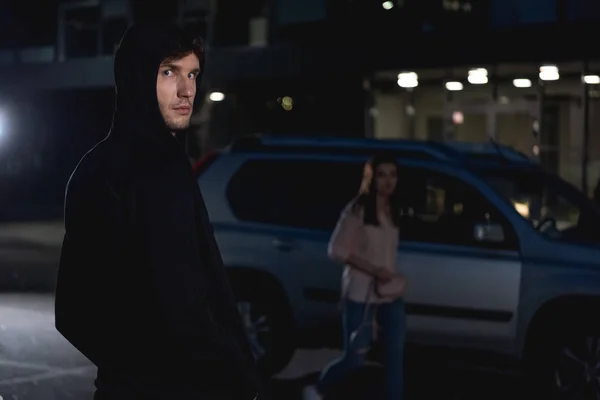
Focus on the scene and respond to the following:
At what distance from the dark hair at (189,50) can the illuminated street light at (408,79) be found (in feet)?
83.0

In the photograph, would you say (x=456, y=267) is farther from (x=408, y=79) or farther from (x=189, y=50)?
(x=408, y=79)

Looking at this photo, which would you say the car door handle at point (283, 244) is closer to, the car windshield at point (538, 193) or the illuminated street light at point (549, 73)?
the car windshield at point (538, 193)

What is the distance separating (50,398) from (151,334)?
6849 millimetres

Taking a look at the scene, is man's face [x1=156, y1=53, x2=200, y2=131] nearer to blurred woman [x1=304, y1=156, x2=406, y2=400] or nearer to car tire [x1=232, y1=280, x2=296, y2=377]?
blurred woman [x1=304, y1=156, x2=406, y2=400]

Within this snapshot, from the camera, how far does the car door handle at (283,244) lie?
10.2 metres

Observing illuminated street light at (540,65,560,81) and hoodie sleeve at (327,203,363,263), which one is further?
illuminated street light at (540,65,560,81)

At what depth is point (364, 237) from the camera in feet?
27.6

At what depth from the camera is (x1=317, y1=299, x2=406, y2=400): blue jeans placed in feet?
27.0

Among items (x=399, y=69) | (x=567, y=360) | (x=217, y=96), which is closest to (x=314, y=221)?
(x=567, y=360)

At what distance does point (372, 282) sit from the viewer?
27.3 feet

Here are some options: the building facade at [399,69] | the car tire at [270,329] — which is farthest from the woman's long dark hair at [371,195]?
the building facade at [399,69]

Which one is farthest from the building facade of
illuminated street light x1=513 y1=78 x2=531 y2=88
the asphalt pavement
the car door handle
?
the car door handle

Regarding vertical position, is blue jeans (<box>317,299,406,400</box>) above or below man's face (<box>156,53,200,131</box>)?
below

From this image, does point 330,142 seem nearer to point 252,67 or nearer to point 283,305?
point 283,305
